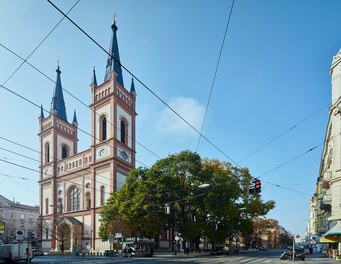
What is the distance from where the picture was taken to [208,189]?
120 ft

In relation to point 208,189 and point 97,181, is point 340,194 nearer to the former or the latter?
point 208,189

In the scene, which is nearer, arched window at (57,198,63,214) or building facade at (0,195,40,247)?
arched window at (57,198,63,214)

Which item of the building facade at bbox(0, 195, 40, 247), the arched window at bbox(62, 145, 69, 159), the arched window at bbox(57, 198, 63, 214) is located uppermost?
the arched window at bbox(62, 145, 69, 159)

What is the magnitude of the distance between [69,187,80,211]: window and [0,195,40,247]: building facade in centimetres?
2702

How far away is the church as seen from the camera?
165 ft

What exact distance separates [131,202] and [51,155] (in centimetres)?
3109

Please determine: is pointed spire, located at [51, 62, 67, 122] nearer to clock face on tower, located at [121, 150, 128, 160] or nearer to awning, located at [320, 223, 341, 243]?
clock face on tower, located at [121, 150, 128, 160]

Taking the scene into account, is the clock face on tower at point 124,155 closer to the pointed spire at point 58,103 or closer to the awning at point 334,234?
the pointed spire at point 58,103

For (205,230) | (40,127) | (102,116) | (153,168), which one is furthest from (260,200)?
(40,127)

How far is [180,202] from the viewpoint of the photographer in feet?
124

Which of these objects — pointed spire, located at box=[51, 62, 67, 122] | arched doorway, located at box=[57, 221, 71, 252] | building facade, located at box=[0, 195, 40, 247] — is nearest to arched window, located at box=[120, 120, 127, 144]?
arched doorway, located at box=[57, 221, 71, 252]

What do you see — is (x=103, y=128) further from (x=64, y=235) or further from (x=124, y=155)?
(x=64, y=235)

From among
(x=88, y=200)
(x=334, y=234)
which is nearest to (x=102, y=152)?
(x=88, y=200)

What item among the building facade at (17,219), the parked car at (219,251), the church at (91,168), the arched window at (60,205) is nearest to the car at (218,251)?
the parked car at (219,251)
